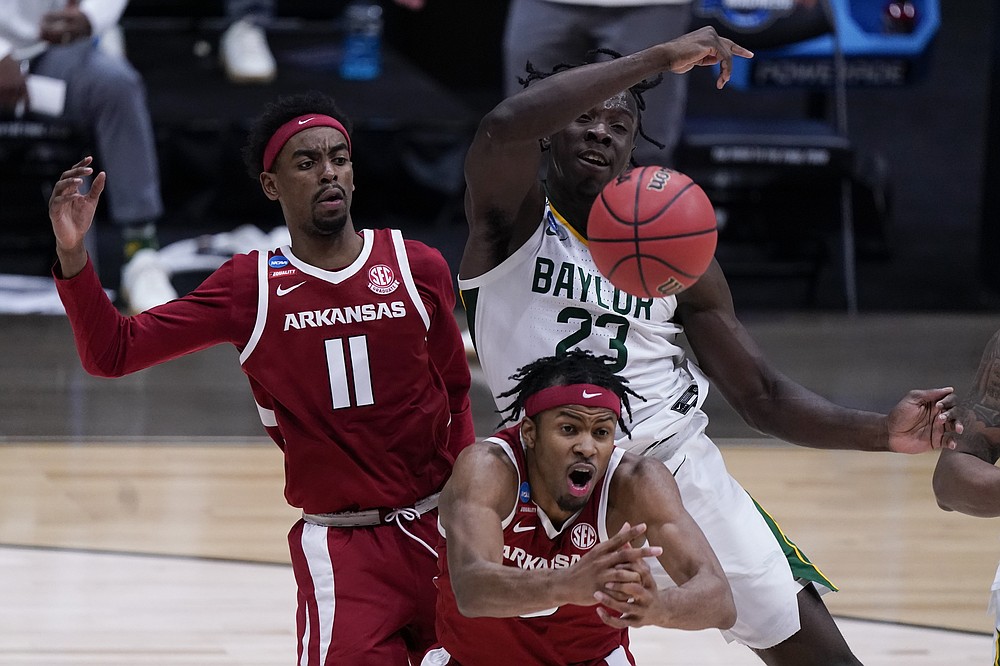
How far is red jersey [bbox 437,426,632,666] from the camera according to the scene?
3.53m

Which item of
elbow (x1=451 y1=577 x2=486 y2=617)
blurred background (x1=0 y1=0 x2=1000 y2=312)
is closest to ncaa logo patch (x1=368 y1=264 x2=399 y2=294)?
elbow (x1=451 y1=577 x2=486 y2=617)

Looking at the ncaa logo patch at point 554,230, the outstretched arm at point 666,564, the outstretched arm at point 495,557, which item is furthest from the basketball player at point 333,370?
the outstretched arm at point 666,564

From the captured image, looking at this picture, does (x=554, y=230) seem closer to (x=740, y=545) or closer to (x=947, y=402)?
(x=740, y=545)

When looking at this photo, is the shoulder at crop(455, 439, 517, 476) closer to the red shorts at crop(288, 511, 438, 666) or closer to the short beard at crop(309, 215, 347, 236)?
the red shorts at crop(288, 511, 438, 666)

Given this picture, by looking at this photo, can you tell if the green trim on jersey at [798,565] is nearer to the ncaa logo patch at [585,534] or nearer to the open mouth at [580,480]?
the ncaa logo patch at [585,534]

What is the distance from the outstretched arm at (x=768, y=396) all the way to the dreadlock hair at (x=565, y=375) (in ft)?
1.42

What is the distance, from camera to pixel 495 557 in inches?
132

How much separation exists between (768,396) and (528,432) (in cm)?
83

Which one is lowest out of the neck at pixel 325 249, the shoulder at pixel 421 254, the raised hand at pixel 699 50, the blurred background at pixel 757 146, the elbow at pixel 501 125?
the blurred background at pixel 757 146

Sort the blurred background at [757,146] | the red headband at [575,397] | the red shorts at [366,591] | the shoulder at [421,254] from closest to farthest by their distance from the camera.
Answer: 1. the red headband at [575,397]
2. the red shorts at [366,591]
3. the shoulder at [421,254]
4. the blurred background at [757,146]

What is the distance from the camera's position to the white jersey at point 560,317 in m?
3.93

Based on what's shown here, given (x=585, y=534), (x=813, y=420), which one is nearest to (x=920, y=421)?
(x=813, y=420)

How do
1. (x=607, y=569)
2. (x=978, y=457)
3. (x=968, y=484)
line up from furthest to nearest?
Result: (x=978, y=457)
(x=968, y=484)
(x=607, y=569)

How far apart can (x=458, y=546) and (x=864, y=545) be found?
9.90ft
